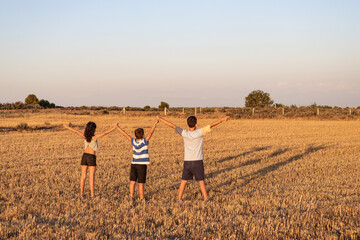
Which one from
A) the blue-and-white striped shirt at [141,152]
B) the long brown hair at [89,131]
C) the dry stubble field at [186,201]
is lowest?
the dry stubble field at [186,201]

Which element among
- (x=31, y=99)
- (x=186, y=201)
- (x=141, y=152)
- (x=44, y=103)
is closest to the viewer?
(x=186, y=201)

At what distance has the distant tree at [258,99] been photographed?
333 feet

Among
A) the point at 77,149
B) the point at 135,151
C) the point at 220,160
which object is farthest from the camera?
the point at 77,149

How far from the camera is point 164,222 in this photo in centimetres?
686

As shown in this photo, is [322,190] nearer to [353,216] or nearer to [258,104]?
[353,216]

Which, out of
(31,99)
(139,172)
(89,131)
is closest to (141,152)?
(139,172)

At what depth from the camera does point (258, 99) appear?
103 m

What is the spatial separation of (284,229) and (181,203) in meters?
2.54

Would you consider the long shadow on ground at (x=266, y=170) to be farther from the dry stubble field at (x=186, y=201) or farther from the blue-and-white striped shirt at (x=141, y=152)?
the blue-and-white striped shirt at (x=141, y=152)

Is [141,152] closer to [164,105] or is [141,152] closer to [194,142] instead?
[194,142]

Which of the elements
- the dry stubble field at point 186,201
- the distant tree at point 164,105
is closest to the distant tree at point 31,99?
the distant tree at point 164,105

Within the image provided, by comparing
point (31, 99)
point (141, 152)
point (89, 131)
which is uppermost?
point (31, 99)

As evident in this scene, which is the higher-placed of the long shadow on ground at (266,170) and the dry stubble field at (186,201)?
the dry stubble field at (186,201)

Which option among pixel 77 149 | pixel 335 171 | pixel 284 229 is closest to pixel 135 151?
pixel 284 229
